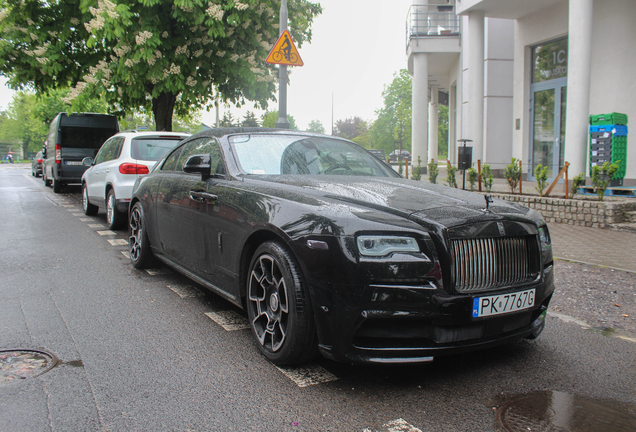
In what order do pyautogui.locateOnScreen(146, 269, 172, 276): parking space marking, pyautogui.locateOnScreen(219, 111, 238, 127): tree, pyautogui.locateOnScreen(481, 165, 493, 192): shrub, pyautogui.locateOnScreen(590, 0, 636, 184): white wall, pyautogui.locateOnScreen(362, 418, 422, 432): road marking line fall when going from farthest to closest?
pyautogui.locateOnScreen(219, 111, 238, 127): tree
pyautogui.locateOnScreen(590, 0, 636, 184): white wall
pyautogui.locateOnScreen(481, 165, 493, 192): shrub
pyautogui.locateOnScreen(146, 269, 172, 276): parking space marking
pyautogui.locateOnScreen(362, 418, 422, 432): road marking line

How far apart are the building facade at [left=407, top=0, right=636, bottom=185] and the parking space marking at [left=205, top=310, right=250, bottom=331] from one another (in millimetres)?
9456

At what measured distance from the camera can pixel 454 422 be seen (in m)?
2.51

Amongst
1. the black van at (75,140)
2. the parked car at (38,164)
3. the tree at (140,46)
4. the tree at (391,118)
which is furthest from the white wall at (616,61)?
the tree at (391,118)

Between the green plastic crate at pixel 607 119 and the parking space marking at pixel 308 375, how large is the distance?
10.5 m

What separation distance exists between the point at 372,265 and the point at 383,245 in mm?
133

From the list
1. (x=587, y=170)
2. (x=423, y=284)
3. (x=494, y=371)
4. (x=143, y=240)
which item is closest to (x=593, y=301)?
(x=494, y=371)

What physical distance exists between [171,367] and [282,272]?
0.90m

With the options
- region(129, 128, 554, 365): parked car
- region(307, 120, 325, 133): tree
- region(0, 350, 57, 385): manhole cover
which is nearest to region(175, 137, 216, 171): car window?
region(129, 128, 554, 365): parked car

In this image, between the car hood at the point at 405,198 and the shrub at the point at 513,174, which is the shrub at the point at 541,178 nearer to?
→ the shrub at the point at 513,174

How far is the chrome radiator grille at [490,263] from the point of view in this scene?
2.79 meters

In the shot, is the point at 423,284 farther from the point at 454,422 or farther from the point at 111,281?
the point at 111,281

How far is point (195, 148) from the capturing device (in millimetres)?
4938

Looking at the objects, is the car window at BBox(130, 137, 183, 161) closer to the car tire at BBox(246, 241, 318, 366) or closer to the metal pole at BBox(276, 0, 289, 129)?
the metal pole at BBox(276, 0, 289, 129)

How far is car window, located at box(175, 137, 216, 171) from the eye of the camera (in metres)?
4.66
